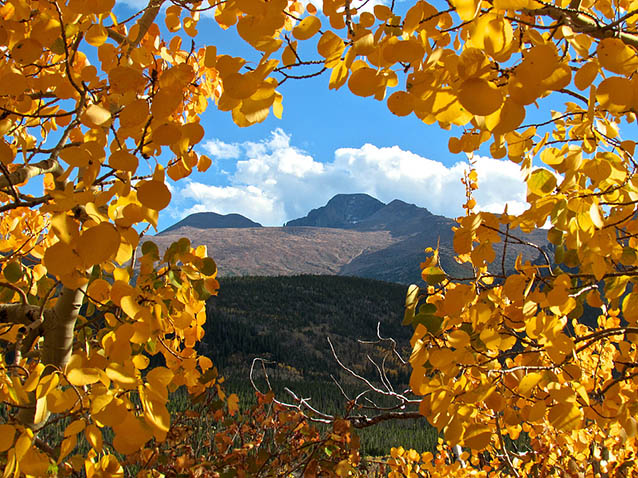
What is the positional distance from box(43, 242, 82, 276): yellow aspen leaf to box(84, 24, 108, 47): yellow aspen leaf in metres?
0.64

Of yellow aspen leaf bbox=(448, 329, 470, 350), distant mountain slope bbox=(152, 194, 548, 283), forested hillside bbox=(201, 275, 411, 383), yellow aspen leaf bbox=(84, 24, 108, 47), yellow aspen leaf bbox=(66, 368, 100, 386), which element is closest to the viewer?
yellow aspen leaf bbox=(66, 368, 100, 386)

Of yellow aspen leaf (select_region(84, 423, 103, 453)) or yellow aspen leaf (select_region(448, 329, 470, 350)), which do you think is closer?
yellow aspen leaf (select_region(84, 423, 103, 453))

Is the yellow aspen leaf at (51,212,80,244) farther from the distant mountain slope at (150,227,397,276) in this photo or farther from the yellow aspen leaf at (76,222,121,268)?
the distant mountain slope at (150,227,397,276)

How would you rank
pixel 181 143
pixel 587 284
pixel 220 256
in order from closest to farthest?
pixel 181 143 < pixel 587 284 < pixel 220 256

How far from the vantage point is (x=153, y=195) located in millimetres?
635

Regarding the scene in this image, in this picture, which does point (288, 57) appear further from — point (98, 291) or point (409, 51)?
point (98, 291)

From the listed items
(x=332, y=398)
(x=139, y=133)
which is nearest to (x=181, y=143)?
(x=139, y=133)

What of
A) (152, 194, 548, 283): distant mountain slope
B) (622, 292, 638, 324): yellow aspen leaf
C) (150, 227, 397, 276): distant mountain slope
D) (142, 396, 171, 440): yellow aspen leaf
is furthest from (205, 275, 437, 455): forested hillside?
(150, 227, 397, 276): distant mountain slope

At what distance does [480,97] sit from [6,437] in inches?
33.9

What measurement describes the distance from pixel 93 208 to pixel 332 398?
1962 centimetres

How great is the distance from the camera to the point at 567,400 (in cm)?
76

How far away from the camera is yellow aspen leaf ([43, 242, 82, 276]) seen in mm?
585

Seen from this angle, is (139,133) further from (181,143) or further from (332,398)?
(332,398)

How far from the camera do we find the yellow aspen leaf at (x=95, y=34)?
99 cm
